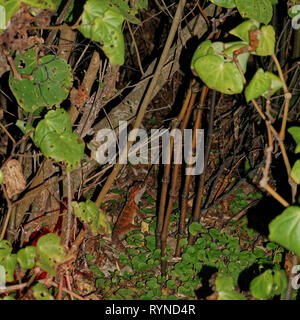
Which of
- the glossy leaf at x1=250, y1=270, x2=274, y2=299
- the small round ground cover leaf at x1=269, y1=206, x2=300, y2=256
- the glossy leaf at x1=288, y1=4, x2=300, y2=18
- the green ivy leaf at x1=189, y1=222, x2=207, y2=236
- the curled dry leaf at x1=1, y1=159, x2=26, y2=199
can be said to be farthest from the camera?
the green ivy leaf at x1=189, y1=222, x2=207, y2=236

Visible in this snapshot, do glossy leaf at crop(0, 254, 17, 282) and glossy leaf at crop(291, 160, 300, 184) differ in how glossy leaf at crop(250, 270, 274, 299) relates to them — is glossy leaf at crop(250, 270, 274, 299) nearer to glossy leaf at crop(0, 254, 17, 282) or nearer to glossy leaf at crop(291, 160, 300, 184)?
glossy leaf at crop(291, 160, 300, 184)

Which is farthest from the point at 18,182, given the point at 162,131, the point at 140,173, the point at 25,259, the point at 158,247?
the point at 140,173

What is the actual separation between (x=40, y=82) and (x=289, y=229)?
1.00 metres

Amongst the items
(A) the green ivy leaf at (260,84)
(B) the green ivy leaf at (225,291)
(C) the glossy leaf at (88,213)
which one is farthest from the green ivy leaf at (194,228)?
(A) the green ivy leaf at (260,84)

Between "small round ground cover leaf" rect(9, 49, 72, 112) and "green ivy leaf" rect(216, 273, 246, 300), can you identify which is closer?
"green ivy leaf" rect(216, 273, 246, 300)

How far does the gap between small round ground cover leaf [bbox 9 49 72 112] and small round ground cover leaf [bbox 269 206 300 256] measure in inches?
34.9

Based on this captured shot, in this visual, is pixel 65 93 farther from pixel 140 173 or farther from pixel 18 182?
pixel 140 173

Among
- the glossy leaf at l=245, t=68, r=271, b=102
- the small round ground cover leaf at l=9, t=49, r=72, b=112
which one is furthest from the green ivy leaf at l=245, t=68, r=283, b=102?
the small round ground cover leaf at l=9, t=49, r=72, b=112

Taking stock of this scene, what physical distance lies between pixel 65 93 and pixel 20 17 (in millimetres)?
335

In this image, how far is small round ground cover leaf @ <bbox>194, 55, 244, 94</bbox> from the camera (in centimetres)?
124

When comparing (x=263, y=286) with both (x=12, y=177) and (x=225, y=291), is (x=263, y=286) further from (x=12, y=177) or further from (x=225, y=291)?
(x=12, y=177)

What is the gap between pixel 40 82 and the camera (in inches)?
57.8

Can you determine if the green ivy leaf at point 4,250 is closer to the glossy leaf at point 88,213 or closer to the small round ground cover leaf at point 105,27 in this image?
the glossy leaf at point 88,213

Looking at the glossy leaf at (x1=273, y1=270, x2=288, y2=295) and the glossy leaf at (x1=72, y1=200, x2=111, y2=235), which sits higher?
the glossy leaf at (x1=72, y1=200, x2=111, y2=235)
